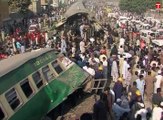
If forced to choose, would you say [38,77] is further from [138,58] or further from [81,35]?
[81,35]

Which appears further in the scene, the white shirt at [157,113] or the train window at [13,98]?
the white shirt at [157,113]

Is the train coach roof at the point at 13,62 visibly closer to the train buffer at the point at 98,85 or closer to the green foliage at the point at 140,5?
the train buffer at the point at 98,85

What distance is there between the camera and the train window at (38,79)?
11.9m

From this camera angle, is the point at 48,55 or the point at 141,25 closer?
the point at 48,55

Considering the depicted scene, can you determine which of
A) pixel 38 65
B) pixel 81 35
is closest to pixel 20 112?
pixel 38 65

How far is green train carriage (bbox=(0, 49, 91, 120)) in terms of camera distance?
1003cm

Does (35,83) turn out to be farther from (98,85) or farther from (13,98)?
(98,85)

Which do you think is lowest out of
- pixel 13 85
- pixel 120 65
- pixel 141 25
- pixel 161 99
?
pixel 141 25

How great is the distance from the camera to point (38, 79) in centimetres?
1216

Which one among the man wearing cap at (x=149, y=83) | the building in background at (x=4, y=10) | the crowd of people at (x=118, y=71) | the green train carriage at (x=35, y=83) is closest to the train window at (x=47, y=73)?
the green train carriage at (x=35, y=83)

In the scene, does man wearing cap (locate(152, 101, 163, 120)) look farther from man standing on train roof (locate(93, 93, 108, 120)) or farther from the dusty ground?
the dusty ground

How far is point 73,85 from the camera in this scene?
13.6 metres

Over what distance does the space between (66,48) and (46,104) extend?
11.0 meters

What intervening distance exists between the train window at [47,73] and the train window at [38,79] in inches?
15.4
